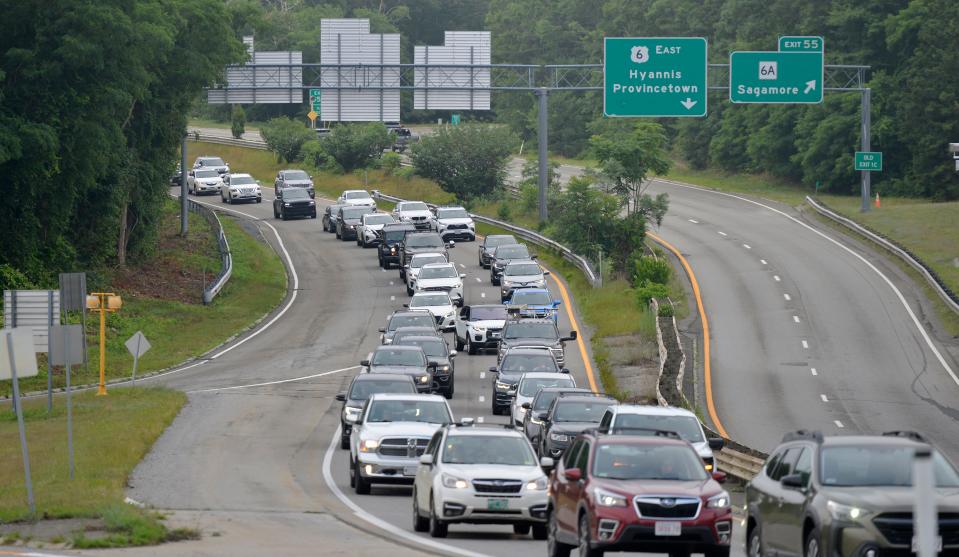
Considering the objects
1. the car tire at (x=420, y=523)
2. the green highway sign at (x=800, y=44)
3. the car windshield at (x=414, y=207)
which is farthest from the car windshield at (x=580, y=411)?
the car windshield at (x=414, y=207)

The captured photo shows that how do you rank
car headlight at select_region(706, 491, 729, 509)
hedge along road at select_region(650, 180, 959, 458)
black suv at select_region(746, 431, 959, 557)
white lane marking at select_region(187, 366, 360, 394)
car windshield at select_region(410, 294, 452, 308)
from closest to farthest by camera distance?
black suv at select_region(746, 431, 959, 557) < car headlight at select_region(706, 491, 729, 509) < hedge along road at select_region(650, 180, 959, 458) < white lane marking at select_region(187, 366, 360, 394) < car windshield at select_region(410, 294, 452, 308)

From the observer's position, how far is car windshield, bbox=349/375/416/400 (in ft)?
96.6

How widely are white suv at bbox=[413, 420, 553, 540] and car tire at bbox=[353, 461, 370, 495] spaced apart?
11.8 feet

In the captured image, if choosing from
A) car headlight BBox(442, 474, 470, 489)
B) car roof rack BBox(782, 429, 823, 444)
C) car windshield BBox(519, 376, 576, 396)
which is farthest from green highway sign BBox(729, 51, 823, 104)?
car roof rack BBox(782, 429, 823, 444)

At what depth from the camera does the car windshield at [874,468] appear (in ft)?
45.0

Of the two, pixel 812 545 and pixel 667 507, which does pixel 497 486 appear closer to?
pixel 667 507

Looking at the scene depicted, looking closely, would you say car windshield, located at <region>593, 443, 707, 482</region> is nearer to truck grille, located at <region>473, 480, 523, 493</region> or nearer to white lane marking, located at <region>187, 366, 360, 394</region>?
truck grille, located at <region>473, 480, 523, 493</region>

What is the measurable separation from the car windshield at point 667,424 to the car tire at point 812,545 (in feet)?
26.0

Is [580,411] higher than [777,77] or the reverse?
the reverse

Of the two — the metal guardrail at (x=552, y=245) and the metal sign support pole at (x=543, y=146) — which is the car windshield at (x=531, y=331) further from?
the metal sign support pole at (x=543, y=146)

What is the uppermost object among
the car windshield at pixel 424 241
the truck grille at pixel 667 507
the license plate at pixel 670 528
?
the car windshield at pixel 424 241

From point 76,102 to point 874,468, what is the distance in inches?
1738

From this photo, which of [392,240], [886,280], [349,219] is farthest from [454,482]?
[349,219]

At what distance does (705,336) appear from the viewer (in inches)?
1905
